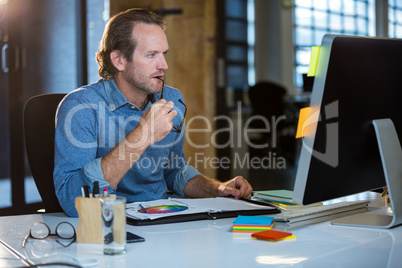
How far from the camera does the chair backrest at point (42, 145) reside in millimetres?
1649

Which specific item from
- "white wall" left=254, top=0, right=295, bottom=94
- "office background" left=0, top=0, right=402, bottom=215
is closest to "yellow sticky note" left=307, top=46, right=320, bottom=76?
"office background" left=0, top=0, right=402, bottom=215

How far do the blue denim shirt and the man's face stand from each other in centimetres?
9

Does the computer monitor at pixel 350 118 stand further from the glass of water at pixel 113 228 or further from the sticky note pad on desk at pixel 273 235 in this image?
the glass of water at pixel 113 228

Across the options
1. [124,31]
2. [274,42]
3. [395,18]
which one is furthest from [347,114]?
[395,18]

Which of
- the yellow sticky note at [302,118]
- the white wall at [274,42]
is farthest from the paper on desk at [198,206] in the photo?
the white wall at [274,42]

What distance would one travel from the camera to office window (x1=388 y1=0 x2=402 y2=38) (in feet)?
26.9

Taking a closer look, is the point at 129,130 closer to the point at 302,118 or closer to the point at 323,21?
the point at 302,118

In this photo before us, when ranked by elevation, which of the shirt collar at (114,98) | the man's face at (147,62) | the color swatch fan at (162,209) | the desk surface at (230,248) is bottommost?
the desk surface at (230,248)

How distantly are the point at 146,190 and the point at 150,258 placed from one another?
87 cm

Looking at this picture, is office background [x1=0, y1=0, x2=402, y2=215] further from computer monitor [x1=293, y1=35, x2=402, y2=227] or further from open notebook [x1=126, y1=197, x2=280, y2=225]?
computer monitor [x1=293, y1=35, x2=402, y2=227]

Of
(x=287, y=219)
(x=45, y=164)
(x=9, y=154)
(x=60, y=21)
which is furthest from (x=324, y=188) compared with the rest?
(x=60, y=21)

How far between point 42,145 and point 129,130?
304 mm

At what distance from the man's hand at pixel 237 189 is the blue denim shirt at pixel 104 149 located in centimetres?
28

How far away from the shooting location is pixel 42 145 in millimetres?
1669
